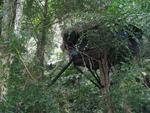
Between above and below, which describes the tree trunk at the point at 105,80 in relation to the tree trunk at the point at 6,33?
below

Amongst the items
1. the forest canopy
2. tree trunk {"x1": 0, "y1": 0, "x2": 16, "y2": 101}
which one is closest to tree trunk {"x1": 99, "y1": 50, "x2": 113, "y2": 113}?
the forest canopy

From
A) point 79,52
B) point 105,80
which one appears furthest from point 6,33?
point 105,80

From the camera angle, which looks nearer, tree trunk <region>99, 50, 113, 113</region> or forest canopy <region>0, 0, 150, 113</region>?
forest canopy <region>0, 0, 150, 113</region>

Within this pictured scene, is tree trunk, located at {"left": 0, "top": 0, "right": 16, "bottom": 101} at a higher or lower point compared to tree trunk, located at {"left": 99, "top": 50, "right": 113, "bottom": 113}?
higher

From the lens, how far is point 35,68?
2.72 metres

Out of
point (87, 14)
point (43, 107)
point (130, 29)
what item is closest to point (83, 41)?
point (87, 14)

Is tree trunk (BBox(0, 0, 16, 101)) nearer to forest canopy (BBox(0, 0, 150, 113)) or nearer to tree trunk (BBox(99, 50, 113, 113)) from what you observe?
forest canopy (BBox(0, 0, 150, 113))

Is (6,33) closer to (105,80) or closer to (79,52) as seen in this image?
(79,52)

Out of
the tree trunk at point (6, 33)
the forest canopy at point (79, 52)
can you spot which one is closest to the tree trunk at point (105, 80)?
the forest canopy at point (79, 52)

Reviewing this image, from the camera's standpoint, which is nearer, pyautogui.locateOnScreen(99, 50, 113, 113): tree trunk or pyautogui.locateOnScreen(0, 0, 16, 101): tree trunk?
pyautogui.locateOnScreen(0, 0, 16, 101): tree trunk

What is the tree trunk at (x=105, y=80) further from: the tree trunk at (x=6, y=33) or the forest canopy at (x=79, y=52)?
the tree trunk at (x=6, y=33)

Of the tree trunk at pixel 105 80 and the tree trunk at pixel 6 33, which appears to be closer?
the tree trunk at pixel 6 33

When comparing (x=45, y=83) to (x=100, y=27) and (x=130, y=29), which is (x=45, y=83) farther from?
(x=130, y=29)

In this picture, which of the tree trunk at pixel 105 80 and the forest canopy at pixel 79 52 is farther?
the tree trunk at pixel 105 80
